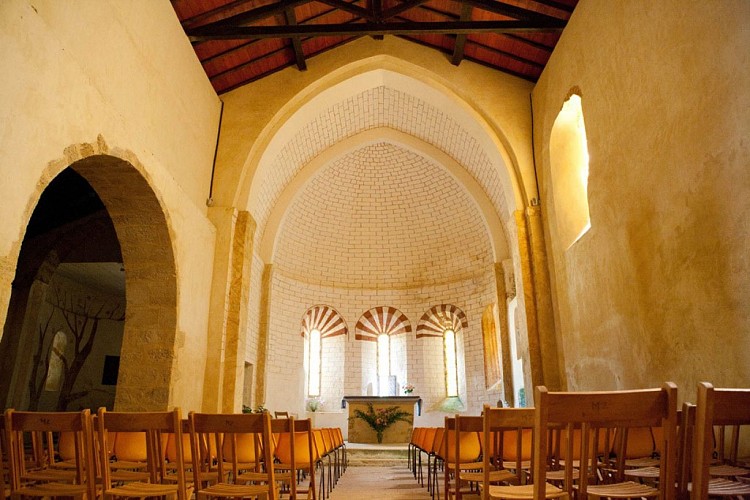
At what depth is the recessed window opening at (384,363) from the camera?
39.1 feet

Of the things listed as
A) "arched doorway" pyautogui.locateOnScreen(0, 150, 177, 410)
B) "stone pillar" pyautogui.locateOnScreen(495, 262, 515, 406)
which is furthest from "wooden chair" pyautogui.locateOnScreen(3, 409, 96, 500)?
"stone pillar" pyautogui.locateOnScreen(495, 262, 515, 406)

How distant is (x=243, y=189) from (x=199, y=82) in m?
1.54

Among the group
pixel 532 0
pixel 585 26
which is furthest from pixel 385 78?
pixel 585 26

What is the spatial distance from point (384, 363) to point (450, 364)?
1585 millimetres

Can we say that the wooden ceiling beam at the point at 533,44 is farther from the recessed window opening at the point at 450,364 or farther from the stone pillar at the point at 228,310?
the recessed window opening at the point at 450,364

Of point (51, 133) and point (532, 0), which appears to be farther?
point (532, 0)

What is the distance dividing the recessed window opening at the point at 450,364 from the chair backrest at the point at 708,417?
1011cm

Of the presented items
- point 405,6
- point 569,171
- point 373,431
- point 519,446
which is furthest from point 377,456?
point 405,6

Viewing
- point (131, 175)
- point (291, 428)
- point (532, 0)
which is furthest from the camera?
point (532, 0)

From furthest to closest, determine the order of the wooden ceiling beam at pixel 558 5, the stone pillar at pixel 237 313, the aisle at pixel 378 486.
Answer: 1. the stone pillar at pixel 237 313
2. the wooden ceiling beam at pixel 558 5
3. the aisle at pixel 378 486

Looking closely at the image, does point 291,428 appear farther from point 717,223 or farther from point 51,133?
point 717,223

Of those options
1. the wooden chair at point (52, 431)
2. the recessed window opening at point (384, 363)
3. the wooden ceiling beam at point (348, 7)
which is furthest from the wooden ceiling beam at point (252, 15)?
the recessed window opening at point (384, 363)

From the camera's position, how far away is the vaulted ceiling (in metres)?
6.18

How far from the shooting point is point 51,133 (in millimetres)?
3500
